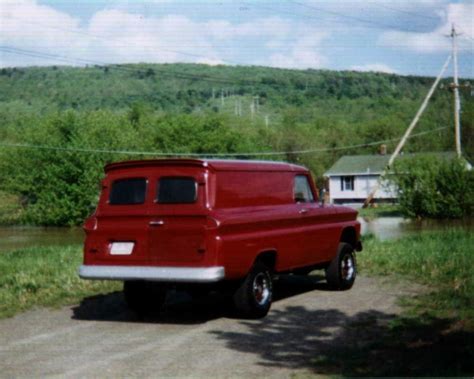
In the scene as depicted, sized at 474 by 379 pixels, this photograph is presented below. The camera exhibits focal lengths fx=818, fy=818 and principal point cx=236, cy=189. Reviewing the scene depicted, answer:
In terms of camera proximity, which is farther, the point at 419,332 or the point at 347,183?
the point at 347,183

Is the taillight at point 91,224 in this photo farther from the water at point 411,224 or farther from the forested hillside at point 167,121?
the forested hillside at point 167,121

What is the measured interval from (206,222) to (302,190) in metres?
2.75

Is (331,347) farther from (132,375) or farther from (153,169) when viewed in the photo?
(153,169)

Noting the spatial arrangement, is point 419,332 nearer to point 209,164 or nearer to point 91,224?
point 209,164

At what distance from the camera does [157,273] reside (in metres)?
9.74

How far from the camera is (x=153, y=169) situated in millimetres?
10328

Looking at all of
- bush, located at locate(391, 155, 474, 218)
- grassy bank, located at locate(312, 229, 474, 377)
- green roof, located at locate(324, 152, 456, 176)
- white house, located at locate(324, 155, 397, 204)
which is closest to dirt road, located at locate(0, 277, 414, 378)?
grassy bank, located at locate(312, 229, 474, 377)

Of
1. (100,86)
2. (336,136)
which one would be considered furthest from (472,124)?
(100,86)

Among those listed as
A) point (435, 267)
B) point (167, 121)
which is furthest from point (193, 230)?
point (167, 121)

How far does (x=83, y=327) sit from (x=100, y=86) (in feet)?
588

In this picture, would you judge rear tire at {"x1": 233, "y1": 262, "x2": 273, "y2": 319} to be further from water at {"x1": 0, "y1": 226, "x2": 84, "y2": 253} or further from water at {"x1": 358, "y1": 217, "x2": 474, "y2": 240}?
water at {"x1": 358, "y1": 217, "x2": 474, "y2": 240}

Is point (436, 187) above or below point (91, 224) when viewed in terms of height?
above

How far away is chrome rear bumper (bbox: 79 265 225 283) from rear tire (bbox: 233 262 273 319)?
0.72 m

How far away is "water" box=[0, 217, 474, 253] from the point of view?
4406 cm
